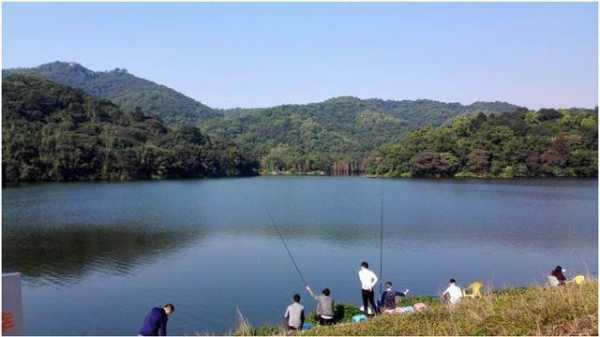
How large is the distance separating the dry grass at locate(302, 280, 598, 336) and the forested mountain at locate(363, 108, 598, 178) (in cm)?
7599

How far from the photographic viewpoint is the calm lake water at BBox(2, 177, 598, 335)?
14531mm

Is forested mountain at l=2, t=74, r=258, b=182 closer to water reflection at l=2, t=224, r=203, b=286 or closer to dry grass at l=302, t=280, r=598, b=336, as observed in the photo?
water reflection at l=2, t=224, r=203, b=286

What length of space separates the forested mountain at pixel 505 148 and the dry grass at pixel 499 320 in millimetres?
75995

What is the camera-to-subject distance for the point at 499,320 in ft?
19.1

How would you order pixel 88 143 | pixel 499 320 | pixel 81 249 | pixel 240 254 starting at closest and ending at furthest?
pixel 499 320 → pixel 240 254 → pixel 81 249 → pixel 88 143

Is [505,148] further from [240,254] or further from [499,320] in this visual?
[499,320]

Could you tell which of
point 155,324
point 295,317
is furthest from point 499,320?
point 155,324

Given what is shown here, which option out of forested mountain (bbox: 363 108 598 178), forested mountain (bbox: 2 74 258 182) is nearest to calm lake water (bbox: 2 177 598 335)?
forested mountain (bbox: 2 74 258 182)

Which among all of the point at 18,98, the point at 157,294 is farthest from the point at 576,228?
the point at 18,98

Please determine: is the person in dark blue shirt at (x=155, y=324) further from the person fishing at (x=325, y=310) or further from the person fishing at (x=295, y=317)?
the person fishing at (x=325, y=310)

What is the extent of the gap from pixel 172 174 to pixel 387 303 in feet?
263

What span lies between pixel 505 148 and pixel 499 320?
8104 cm

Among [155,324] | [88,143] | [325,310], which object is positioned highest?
[88,143]

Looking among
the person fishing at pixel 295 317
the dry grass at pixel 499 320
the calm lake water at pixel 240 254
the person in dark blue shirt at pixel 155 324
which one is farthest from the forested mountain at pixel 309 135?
the dry grass at pixel 499 320
